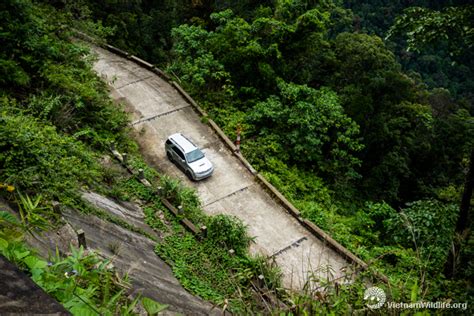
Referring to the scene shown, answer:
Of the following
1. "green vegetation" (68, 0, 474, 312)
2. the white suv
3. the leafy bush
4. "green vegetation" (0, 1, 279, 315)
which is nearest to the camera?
"green vegetation" (0, 1, 279, 315)

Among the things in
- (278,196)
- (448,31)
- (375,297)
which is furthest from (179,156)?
(375,297)

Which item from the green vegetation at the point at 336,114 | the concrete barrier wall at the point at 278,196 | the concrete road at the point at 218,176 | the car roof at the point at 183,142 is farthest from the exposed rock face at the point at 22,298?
the car roof at the point at 183,142

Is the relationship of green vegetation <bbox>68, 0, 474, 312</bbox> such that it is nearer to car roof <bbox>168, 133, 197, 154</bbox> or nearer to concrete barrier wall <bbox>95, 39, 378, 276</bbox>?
concrete barrier wall <bbox>95, 39, 378, 276</bbox>

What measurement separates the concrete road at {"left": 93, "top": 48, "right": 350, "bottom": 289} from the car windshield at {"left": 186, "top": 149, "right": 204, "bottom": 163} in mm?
780

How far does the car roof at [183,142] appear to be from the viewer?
14.8m

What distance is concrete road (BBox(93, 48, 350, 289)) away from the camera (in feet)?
41.2

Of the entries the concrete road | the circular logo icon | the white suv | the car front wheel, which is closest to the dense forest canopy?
the circular logo icon

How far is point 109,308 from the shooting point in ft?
→ 13.9

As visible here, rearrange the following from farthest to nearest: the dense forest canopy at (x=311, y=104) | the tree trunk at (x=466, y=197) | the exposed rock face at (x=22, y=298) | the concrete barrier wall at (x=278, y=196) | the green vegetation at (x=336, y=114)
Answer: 1. the concrete barrier wall at (x=278, y=196)
2. the green vegetation at (x=336, y=114)
3. the dense forest canopy at (x=311, y=104)
4. the tree trunk at (x=466, y=197)
5. the exposed rock face at (x=22, y=298)

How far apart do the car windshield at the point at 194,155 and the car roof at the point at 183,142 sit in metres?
0.12

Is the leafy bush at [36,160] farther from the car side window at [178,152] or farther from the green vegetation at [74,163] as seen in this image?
the car side window at [178,152]

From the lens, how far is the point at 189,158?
575 inches

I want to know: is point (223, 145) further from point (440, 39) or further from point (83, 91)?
point (440, 39)

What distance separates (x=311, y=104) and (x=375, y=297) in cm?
1324
